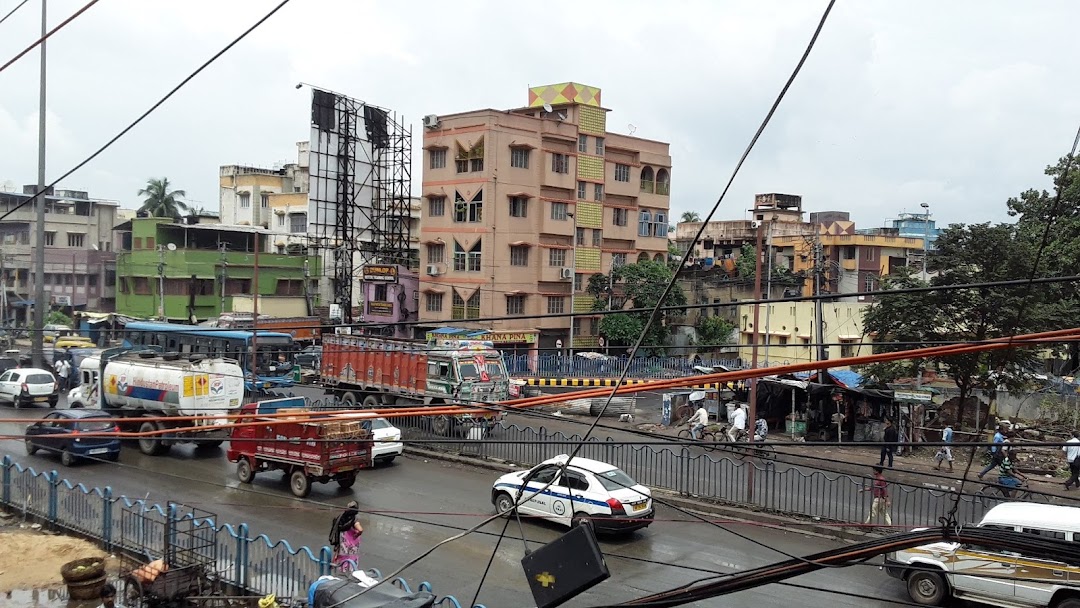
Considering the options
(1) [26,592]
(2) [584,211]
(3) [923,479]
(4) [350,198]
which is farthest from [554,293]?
(1) [26,592]

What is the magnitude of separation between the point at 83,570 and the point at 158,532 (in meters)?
1.17

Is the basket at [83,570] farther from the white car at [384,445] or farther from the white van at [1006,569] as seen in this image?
the white van at [1006,569]

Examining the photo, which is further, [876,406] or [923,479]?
[876,406]

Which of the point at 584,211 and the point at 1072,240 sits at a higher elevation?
the point at 584,211

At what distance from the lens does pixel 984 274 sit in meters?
23.1

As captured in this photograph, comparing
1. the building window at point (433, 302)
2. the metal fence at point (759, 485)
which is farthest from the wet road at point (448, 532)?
A: the building window at point (433, 302)

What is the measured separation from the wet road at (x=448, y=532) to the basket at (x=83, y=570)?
3.05 m

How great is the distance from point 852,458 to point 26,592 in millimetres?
20097

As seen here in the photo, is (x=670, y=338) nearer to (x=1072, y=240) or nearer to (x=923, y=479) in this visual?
(x=1072, y=240)

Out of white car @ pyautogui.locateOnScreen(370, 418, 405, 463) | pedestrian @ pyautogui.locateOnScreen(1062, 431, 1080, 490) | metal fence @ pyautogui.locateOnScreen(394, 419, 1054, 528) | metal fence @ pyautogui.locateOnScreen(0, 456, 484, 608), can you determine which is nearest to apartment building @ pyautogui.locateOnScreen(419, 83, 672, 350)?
white car @ pyautogui.locateOnScreen(370, 418, 405, 463)

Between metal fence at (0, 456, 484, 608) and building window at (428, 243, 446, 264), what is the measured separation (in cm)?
2919

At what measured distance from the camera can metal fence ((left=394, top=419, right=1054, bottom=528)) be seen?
53.1 feet

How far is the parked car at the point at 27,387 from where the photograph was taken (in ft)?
95.1

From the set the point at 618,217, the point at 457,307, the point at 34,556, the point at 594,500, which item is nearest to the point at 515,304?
the point at 457,307
